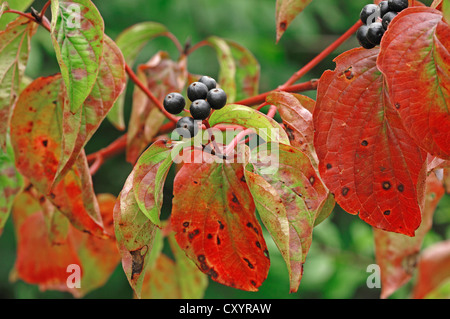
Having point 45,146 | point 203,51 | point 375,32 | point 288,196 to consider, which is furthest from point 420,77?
point 203,51

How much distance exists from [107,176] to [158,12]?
3.36ft

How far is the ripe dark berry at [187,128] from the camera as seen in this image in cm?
68

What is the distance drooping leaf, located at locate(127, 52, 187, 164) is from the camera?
1007 mm

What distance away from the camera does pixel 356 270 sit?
226cm

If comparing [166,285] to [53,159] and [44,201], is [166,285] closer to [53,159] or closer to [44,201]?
[44,201]

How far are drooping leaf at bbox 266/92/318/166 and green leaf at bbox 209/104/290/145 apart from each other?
6 centimetres

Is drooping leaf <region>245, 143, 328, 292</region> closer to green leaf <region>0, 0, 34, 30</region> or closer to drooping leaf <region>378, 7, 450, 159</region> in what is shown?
drooping leaf <region>378, 7, 450, 159</region>

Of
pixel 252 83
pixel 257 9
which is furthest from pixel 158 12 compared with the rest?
pixel 252 83

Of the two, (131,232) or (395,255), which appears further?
(395,255)

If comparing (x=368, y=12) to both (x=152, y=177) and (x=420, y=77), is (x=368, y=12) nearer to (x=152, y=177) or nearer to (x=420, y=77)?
(x=420, y=77)

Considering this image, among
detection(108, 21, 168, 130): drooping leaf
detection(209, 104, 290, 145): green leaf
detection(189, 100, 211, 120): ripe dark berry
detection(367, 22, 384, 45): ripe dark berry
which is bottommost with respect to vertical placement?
detection(108, 21, 168, 130): drooping leaf

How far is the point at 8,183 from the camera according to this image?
0.94 m

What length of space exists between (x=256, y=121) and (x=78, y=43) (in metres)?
0.28

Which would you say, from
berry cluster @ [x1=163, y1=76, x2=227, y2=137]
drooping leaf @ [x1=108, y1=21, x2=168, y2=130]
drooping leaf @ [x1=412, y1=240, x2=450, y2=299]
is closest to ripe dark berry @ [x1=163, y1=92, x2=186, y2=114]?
berry cluster @ [x1=163, y1=76, x2=227, y2=137]
